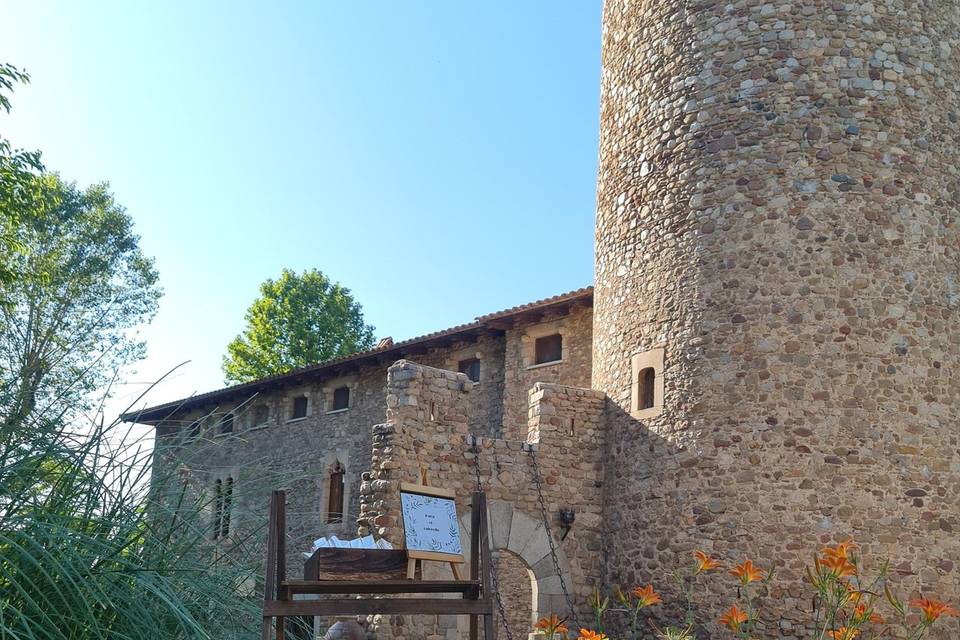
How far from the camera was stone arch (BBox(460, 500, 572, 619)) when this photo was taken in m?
11.5

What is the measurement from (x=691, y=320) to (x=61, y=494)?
8.08 m

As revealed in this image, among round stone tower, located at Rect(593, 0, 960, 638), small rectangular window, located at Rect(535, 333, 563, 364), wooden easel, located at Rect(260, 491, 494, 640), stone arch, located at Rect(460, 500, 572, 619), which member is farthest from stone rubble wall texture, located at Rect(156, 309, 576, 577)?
wooden easel, located at Rect(260, 491, 494, 640)

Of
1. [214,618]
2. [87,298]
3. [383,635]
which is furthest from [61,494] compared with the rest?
[87,298]

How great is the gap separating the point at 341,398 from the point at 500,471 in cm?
851

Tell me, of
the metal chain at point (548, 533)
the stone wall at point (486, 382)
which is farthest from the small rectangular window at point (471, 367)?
the metal chain at point (548, 533)

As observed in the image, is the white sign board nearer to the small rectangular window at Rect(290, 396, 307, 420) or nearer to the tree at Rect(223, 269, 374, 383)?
the small rectangular window at Rect(290, 396, 307, 420)

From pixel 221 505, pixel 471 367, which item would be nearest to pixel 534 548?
pixel 471 367

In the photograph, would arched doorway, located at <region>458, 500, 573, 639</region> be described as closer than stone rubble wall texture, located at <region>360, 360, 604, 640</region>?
No

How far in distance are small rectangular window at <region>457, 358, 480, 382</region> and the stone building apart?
5.02 metres

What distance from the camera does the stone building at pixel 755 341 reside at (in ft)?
33.5

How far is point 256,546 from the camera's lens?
5.41 m

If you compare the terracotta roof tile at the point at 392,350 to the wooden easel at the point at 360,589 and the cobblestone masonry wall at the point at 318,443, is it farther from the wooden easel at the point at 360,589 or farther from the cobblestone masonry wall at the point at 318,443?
the wooden easel at the point at 360,589

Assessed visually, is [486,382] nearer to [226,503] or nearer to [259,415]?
[259,415]

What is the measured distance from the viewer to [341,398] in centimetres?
1967
